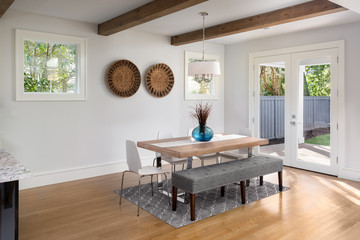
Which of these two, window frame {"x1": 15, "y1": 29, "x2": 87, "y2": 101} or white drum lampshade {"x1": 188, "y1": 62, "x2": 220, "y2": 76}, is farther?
window frame {"x1": 15, "y1": 29, "x2": 87, "y2": 101}

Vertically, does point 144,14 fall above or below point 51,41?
above

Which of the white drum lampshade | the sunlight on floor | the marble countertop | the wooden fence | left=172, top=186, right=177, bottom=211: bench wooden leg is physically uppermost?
the white drum lampshade

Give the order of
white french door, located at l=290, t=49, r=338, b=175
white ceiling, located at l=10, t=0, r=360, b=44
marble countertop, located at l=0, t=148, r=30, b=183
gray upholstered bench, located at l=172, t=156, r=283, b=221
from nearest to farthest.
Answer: marble countertop, located at l=0, t=148, r=30, b=183 < gray upholstered bench, located at l=172, t=156, r=283, b=221 < white ceiling, located at l=10, t=0, r=360, b=44 < white french door, located at l=290, t=49, r=338, b=175

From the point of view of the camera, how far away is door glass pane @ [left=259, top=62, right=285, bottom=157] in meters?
5.63

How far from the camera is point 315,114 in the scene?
16.8ft

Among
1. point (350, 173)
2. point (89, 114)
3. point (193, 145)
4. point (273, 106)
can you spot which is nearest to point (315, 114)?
point (273, 106)

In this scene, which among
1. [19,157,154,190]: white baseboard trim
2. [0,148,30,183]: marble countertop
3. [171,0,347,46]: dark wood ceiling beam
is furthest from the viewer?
[19,157,154,190]: white baseboard trim

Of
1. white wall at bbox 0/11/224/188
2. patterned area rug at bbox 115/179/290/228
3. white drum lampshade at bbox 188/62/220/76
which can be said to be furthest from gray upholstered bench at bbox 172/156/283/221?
white wall at bbox 0/11/224/188

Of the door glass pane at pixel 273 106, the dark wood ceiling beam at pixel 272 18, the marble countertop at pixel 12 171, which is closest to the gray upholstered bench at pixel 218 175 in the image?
the marble countertop at pixel 12 171

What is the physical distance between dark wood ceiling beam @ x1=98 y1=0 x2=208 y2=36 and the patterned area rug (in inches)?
87.5

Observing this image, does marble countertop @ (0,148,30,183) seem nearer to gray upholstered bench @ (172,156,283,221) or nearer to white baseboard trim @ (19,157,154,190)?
gray upholstered bench @ (172,156,283,221)

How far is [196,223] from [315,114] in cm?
317

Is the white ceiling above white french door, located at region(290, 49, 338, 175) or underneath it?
above

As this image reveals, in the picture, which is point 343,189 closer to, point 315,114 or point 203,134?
point 315,114
